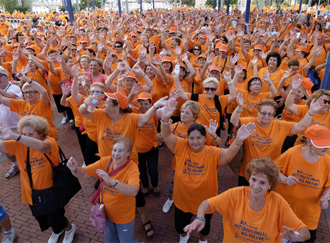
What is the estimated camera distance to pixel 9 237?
11.3 ft

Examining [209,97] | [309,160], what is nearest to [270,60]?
[209,97]

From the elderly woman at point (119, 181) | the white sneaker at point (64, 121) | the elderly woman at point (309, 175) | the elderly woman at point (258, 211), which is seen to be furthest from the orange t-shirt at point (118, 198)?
the white sneaker at point (64, 121)

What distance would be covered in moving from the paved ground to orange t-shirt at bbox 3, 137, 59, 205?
0.98 meters

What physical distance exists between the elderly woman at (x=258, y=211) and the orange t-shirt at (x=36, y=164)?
6.13ft

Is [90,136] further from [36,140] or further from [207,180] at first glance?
[207,180]

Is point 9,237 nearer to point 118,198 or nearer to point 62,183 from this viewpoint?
point 62,183

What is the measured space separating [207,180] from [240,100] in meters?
1.24

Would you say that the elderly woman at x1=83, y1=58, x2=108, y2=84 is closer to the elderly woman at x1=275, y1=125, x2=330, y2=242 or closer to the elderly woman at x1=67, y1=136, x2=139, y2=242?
the elderly woman at x1=67, y1=136, x2=139, y2=242

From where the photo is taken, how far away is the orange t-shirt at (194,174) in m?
2.83

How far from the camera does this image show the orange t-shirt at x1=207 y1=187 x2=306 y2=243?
2.14 metres

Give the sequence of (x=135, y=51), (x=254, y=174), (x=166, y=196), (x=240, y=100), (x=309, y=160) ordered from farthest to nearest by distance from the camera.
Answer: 1. (x=135, y=51)
2. (x=166, y=196)
3. (x=240, y=100)
4. (x=309, y=160)
5. (x=254, y=174)

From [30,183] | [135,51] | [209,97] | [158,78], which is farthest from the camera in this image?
[135,51]

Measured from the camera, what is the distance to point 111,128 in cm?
339

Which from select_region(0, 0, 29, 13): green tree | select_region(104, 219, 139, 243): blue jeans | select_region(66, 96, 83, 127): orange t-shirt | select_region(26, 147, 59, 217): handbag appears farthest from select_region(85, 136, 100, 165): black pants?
select_region(0, 0, 29, 13): green tree
